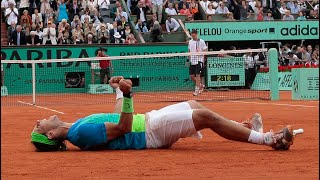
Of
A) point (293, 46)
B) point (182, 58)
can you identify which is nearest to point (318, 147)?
point (182, 58)

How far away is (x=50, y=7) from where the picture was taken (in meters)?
33.3

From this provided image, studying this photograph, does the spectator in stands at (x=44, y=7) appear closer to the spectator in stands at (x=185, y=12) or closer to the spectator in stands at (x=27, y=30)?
the spectator in stands at (x=27, y=30)

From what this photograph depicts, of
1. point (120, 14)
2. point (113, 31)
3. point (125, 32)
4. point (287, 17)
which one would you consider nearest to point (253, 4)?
point (287, 17)

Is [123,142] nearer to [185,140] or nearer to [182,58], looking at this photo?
[185,140]

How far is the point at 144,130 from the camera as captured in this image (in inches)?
364

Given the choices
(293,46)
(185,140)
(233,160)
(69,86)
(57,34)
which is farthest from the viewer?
(293,46)

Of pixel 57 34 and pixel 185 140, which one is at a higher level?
pixel 57 34

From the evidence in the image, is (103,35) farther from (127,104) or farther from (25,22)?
(127,104)

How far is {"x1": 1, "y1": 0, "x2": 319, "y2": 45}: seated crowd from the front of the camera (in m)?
31.9

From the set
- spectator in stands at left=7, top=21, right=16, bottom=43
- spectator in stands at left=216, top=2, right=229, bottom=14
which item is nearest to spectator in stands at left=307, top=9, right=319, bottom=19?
spectator in stands at left=216, top=2, right=229, bottom=14

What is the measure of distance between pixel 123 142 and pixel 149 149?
12.4 inches

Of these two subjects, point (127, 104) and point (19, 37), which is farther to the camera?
point (19, 37)

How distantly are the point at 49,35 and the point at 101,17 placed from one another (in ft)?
10.3

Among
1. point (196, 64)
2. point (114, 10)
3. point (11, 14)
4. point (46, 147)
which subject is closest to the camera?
point (46, 147)
